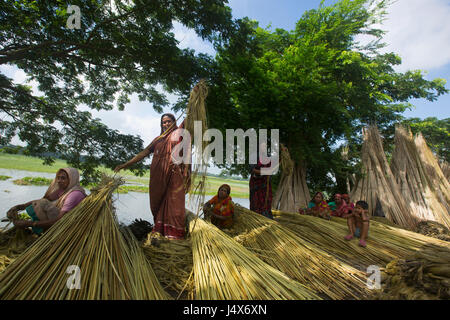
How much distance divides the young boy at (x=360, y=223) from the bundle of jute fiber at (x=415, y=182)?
13.5 ft

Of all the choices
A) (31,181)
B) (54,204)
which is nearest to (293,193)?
(54,204)

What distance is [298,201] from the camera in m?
6.41

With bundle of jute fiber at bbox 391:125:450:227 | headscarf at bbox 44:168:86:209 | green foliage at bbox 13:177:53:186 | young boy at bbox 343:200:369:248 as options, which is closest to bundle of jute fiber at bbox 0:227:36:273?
headscarf at bbox 44:168:86:209

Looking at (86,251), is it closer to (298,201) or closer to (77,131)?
(77,131)

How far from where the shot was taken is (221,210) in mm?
3434

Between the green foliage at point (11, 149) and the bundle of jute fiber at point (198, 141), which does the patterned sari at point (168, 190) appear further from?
the green foliage at point (11, 149)

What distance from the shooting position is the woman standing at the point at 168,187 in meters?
2.44

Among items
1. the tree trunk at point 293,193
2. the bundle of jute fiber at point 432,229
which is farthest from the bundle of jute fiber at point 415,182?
the tree trunk at point 293,193

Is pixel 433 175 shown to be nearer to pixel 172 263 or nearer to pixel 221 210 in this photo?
pixel 221 210

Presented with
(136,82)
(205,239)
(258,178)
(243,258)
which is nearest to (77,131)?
(136,82)

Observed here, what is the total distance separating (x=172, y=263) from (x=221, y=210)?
170cm

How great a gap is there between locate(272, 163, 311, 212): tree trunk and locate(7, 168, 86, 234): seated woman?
5382mm

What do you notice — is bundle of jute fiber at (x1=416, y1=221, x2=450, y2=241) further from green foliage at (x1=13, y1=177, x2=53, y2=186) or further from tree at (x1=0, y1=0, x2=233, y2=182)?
green foliage at (x1=13, y1=177, x2=53, y2=186)
